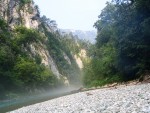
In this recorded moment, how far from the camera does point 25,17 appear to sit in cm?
15775

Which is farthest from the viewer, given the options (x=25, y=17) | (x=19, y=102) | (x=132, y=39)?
(x=25, y=17)

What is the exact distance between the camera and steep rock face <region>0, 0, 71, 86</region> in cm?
14575

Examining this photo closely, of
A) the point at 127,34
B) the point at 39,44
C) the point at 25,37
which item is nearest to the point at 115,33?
the point at 127,34

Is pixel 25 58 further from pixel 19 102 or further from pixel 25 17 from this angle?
pixel 19 102

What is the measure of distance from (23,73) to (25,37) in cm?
2976

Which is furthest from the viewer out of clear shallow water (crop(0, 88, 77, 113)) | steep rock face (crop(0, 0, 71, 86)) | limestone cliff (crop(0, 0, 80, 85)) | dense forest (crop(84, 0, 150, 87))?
steep rock face (crop(0, 0, 71, 86))

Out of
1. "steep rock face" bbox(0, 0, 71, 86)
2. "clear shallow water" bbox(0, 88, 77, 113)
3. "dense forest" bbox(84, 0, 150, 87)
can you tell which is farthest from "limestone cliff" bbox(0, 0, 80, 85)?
"dense forest" bbox(84, 0, 150, 87)

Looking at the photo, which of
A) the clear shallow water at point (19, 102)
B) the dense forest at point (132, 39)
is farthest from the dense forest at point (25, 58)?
the dense forest at point (132, 39)

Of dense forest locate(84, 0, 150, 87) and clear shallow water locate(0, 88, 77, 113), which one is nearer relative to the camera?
dense forest locate(84, 0, 150, 87)

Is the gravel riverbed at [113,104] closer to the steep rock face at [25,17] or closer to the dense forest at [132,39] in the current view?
the dense forest at [132,39]

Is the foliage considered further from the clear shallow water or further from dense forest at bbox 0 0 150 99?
the clear shallow water

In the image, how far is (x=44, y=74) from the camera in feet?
411

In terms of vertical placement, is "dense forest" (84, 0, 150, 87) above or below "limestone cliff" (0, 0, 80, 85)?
below

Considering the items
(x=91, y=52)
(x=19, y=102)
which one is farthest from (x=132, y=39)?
(x=91, y=52)
